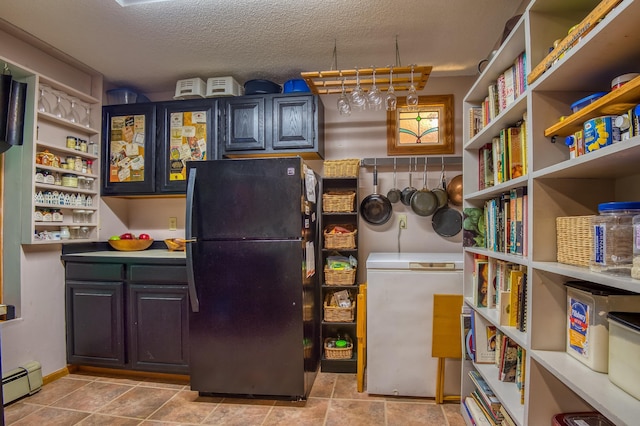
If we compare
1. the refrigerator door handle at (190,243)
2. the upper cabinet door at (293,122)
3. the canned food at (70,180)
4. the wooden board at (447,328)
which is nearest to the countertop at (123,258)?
the refrigerator door handle at (190,243)

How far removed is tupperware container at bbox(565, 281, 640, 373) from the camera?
996mm

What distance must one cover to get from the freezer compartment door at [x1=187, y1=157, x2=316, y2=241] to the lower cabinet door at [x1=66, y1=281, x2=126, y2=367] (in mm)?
975

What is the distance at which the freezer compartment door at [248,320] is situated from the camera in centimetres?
216

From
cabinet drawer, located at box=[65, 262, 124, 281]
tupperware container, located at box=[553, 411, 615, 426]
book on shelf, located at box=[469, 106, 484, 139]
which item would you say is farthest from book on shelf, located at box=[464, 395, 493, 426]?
cabinet drawer, located at box=[65, 262, 124, 281]

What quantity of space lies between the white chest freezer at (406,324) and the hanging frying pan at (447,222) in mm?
659

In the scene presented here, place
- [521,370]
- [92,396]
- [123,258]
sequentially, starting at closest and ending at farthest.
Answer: [521,370]
[92,396]
[123,258]

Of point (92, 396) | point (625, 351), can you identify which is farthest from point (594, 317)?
point (92, 396)

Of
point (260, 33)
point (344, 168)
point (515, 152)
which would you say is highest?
point (260, 33)

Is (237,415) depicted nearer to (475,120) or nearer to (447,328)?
(447,328)

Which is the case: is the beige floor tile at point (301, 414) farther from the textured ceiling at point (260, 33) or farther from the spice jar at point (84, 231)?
the textured ceiling at point (260, 33)

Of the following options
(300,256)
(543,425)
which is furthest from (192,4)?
(543,425)

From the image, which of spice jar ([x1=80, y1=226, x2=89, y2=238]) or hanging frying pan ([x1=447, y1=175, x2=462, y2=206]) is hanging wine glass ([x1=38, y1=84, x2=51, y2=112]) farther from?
hanging frying pan ([x1=447, y1=175, x2=462, y2=206])

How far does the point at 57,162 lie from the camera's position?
2570 mm

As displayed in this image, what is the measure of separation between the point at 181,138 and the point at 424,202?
208 cm
